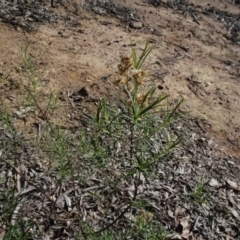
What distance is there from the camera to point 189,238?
2.75 m

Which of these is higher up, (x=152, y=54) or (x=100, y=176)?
(x=152, y=54)

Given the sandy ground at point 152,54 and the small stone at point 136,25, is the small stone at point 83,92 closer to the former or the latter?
the sandy ground at point 152,54

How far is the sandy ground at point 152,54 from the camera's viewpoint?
3.79 m

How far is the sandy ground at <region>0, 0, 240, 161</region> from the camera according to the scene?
3.79 meters

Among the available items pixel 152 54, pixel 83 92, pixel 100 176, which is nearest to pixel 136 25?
pixel 152 54

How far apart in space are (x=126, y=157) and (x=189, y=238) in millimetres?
768

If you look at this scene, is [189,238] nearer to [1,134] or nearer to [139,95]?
[139,95]

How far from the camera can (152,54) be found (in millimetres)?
4496

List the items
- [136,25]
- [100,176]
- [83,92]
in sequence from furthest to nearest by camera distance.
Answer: [136,25]
[83,92]
[100,176]

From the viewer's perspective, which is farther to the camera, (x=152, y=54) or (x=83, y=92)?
(x=152, y=54)

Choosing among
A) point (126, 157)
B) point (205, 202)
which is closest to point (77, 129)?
point (126, 157)

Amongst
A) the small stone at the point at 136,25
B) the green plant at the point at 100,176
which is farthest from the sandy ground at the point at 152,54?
the green plant at the point at 100,176

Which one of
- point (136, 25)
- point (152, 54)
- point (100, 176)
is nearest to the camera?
point (100, 176)

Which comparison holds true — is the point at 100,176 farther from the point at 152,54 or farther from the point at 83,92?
the point at 152,54
